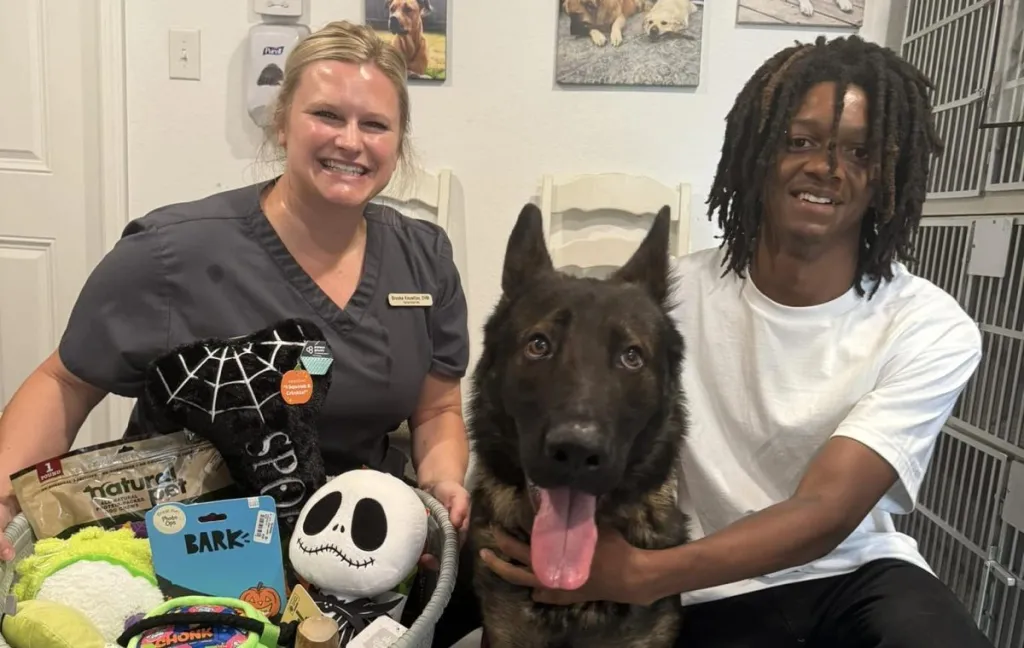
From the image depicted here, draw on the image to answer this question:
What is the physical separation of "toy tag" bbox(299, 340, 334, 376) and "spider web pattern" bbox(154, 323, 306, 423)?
1.0 inches

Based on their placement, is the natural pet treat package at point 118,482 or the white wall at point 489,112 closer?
the natural pet treat package at point 118,482

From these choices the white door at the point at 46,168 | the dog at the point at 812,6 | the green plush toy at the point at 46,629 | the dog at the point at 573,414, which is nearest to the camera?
the green plush toy at the point at 46,629

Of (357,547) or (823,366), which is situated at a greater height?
(823,366)

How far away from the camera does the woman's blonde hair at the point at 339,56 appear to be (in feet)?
4.50

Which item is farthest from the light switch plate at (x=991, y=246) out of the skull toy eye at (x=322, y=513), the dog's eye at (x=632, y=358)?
the skull toy eye at (x=322, y=513)

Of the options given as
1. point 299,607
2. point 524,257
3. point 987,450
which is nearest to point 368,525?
point 299,607

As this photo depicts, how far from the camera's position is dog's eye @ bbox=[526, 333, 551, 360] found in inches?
41.0

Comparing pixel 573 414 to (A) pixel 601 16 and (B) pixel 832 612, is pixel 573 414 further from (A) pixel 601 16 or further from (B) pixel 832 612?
(A) pixel 601 16

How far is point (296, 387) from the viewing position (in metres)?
1.17

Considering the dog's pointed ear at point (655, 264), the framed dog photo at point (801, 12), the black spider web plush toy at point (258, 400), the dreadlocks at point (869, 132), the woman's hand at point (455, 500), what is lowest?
the woman's hand at point (455, 500)

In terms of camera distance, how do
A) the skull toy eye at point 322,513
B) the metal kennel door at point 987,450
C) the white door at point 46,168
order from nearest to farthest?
1. the skull toy eye at point 322,513
2. the metal kennel door at point 987,450
3. the white door at point 46,168

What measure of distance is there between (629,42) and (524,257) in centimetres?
157

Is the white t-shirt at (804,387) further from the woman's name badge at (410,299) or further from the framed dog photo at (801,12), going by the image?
the framed dog photo at (801,12)

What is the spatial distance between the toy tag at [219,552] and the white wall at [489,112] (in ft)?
5.18
